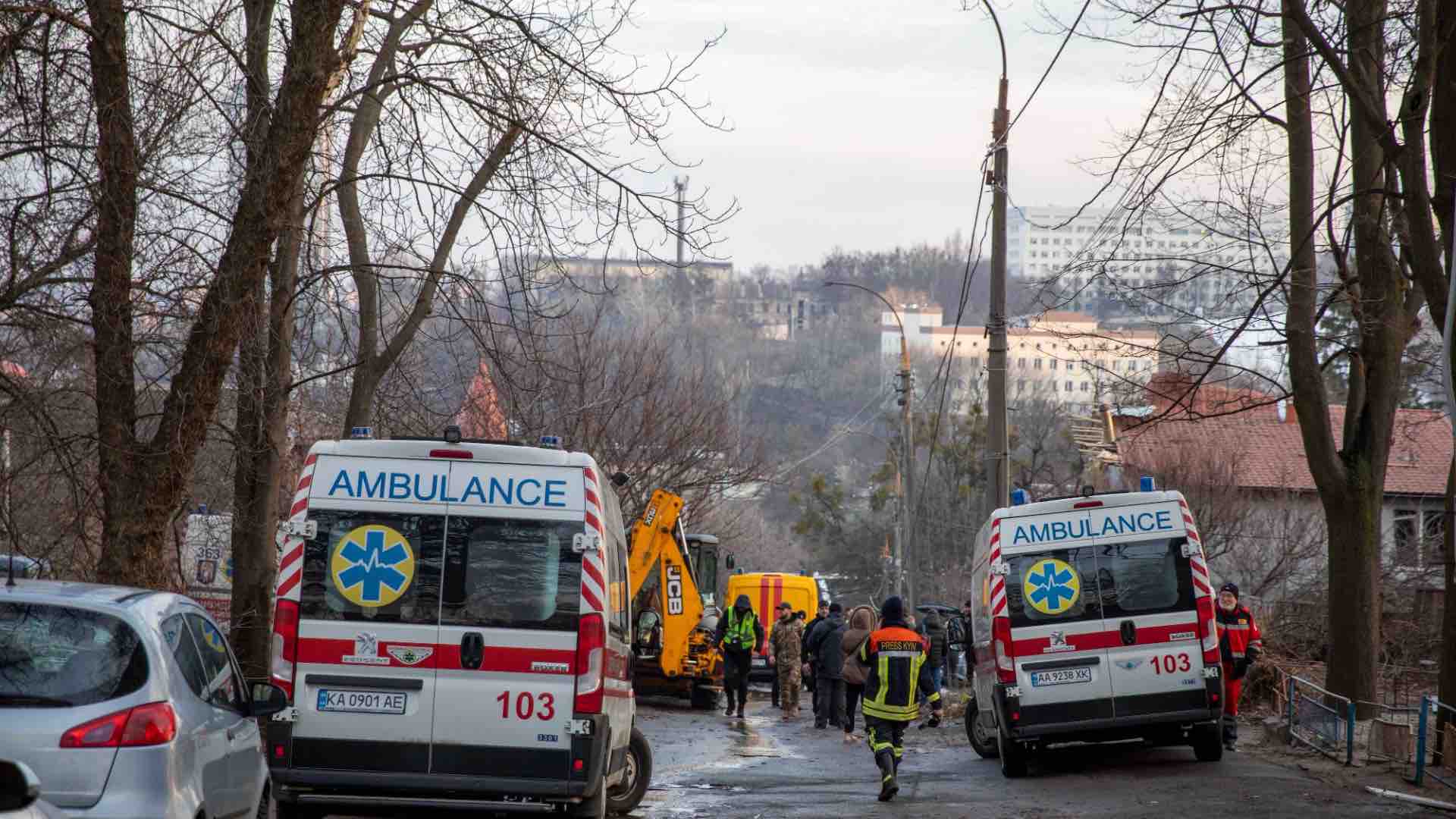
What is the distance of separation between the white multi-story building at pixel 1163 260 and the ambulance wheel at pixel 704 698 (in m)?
12.3

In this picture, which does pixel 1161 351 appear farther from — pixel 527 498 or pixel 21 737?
pixel 21 737

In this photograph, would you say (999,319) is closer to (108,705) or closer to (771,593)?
(108,705)

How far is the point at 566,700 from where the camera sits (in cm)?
908

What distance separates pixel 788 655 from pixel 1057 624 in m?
11.7

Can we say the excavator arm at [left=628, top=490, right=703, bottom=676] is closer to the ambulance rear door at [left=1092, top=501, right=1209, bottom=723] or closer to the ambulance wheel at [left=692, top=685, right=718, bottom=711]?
the ambulance wheel at [left=692, top=685, right=718, bottom=711]

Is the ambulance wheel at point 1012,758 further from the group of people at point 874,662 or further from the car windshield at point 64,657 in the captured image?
the car windshield at point 64,657

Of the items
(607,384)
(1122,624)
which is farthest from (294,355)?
(607,384)

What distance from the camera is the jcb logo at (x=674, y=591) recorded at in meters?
25.9

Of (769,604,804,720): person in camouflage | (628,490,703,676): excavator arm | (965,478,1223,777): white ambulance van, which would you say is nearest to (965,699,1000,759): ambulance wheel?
(965,478,1223,777): white ambulance van

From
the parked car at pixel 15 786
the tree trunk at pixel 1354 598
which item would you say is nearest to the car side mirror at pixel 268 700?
the parked car at pixel 15 786

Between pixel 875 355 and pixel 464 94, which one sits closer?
pixel 464 94

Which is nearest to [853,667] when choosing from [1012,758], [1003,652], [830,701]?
[830,701]

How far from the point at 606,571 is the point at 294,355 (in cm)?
758

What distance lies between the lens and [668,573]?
25891mm
